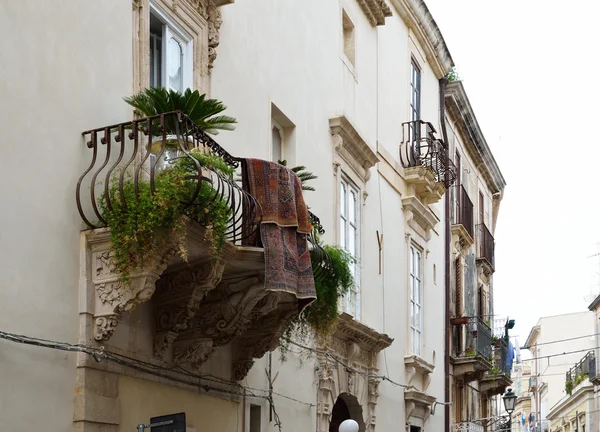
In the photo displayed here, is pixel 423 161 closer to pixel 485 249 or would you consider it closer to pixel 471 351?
pixel 471 351

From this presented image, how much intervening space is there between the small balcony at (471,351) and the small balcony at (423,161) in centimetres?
530

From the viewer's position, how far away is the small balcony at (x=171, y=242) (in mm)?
9445

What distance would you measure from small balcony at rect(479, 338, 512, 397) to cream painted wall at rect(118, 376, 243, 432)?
19.0m

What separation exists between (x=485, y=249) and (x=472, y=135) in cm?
403

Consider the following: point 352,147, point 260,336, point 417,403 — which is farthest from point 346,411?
point 260,336

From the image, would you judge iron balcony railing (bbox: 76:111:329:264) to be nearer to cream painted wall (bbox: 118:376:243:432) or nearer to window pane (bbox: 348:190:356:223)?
cream painted wall (bbox: 118:376:243:432)

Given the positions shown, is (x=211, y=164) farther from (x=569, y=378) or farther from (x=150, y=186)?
(x=569, y=378)

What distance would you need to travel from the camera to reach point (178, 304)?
35.4ft

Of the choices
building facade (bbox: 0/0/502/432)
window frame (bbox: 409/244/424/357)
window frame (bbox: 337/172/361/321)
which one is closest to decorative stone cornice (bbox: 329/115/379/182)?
building facade (bbox: 0/0/502/432)

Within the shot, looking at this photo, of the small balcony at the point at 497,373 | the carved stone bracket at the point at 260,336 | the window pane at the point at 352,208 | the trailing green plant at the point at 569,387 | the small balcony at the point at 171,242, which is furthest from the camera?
the trailing green plant at the point at 569,387

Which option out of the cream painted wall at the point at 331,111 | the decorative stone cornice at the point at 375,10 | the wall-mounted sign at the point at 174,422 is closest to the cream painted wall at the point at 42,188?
the wall-mounted sign at the point at 174,422

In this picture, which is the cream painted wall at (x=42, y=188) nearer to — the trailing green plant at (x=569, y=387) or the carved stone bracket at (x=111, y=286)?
the carved stone bracket at (x=111, y=286)

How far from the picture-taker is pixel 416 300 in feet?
71.0

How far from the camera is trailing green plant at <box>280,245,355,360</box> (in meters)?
12.7
